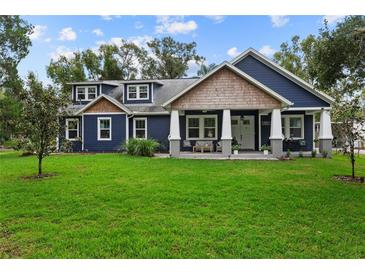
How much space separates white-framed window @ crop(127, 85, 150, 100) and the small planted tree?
13.8 metres

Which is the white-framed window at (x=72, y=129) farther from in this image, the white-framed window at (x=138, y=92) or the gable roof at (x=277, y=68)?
the gable roof at (x=277, y=68)

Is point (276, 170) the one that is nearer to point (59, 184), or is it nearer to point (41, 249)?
point (59, 184)

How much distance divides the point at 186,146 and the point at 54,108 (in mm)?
10162

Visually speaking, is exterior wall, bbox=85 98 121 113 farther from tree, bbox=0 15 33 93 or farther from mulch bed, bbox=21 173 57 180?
mulch bed, bbox=21 173 57 180

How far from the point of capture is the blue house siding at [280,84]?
1719cm

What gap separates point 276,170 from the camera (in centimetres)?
1088

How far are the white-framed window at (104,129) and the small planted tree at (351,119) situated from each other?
14.2 m

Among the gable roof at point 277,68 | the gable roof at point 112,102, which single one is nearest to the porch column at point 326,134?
the gable roof at point 277,68

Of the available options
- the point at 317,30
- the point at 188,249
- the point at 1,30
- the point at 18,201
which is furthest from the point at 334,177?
the point at 1,30

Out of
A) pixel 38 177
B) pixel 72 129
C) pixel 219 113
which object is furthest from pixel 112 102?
pixel 38 177

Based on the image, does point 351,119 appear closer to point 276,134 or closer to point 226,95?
point 276,134

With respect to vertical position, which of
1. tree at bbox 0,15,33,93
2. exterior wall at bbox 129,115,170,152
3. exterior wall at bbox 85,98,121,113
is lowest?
exterior wall at bbox 129,115,170,152

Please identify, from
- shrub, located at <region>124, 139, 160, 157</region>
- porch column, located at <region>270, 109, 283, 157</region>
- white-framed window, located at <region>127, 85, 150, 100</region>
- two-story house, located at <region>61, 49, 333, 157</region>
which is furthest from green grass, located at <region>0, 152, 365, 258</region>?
white-framed window, located at <region>127, 85, 150, 100</region>

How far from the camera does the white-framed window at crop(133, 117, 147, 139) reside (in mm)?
19561
